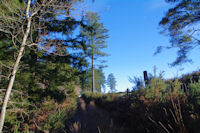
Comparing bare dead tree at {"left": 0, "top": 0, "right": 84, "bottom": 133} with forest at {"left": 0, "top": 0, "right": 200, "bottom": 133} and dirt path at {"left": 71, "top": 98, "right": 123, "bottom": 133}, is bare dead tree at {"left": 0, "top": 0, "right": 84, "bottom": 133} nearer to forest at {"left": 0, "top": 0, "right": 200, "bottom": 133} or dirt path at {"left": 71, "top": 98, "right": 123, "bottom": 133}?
forest at {"left": 0, "top": 0, "right": 200, "bottom": 133}

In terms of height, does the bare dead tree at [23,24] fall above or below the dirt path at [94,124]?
above

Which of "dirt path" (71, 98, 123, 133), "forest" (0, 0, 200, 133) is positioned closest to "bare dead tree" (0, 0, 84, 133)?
"forest" (0, 0, 200, 133)

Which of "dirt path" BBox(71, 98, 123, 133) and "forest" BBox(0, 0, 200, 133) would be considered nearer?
"dirt path" BBox(71, 98, 123, 133)

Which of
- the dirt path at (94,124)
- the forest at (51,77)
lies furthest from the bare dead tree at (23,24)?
the dirt path at (94,124)

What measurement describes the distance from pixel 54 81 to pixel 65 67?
1132mm

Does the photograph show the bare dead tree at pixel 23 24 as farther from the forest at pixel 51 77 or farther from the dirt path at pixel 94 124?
the dirt path at pixel 94 124

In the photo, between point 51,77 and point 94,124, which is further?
point 51,77

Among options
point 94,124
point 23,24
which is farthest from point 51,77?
point 94,124

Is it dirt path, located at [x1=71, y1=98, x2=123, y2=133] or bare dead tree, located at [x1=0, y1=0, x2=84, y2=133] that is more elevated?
bare dead tree, located at [x1=0, y1=0, x2=84, y2=133]

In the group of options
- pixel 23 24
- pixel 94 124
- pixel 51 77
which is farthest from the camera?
pixel 51 77

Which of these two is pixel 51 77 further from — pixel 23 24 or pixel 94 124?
pixel 94 124

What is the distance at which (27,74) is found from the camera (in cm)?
627

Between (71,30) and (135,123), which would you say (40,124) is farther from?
(71,30)

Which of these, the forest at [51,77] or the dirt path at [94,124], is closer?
the dirt path at [94,124]
